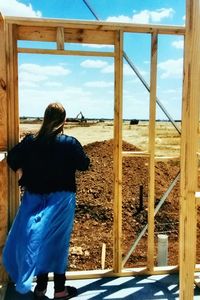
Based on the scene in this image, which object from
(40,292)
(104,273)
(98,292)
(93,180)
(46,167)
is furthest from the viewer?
(93,180)

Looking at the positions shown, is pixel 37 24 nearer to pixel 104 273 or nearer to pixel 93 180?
pixel 104 273

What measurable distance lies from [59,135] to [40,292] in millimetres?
1421

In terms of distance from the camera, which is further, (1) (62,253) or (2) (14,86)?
(2) (14,86)

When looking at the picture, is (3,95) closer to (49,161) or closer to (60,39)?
(60,39)

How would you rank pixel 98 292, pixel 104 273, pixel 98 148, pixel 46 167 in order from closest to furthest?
pixel 46 167, pixel 98 292, pixel 104 273, pixel 98 148

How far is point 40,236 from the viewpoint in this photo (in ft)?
9.77

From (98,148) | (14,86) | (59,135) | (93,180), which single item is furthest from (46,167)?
(98,148)

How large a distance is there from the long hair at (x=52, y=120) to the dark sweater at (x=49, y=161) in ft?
0.17

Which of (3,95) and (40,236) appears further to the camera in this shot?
(3,95)

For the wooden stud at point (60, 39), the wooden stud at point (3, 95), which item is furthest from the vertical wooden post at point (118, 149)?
the wooden stud at point (3, 95)

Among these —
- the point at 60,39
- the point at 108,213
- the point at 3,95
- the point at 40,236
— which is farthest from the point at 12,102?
the point at 108,213

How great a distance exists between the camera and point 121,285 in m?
3.69

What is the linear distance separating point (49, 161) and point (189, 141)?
150cm

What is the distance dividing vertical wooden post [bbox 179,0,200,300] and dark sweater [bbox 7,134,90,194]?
1.38m
